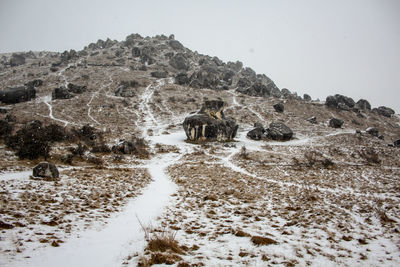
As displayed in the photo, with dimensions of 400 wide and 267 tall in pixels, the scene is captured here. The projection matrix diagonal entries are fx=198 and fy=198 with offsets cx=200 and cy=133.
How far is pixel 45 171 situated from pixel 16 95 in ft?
178

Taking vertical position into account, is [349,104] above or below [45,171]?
above

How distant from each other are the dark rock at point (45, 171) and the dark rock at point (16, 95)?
53009mm

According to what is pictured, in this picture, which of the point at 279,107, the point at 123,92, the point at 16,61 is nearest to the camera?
the point at 279,107

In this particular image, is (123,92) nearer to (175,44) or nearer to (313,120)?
(313,120)

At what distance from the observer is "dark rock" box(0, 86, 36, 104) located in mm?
47938

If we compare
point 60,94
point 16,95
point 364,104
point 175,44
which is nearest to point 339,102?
point 364,104

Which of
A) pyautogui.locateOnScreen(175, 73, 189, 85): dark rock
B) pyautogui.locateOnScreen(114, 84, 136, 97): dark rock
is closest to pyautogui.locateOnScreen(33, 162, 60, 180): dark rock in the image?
pyautogui.locateOnScreen(114, 84, 136, 97): dark rock

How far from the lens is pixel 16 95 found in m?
49.4

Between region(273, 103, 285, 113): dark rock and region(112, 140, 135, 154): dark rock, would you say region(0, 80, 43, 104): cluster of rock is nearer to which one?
region(112, 140, 135, 154): dark rock

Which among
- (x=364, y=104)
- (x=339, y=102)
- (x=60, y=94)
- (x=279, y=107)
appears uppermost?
(x=364, y=104)

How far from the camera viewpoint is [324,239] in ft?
20.5

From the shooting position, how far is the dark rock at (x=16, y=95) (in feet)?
157

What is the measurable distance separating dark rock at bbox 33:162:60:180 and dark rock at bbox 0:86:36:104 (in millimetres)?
53009

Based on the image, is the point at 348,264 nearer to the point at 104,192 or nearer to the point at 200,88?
the point at 104,192
